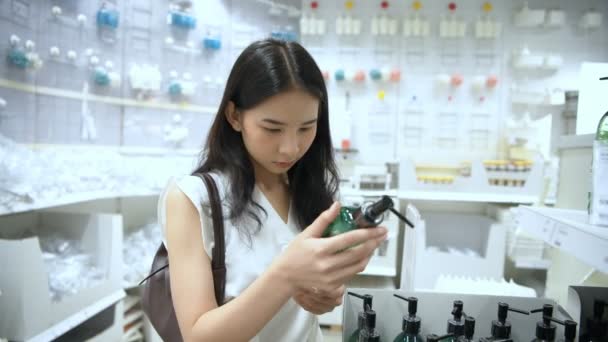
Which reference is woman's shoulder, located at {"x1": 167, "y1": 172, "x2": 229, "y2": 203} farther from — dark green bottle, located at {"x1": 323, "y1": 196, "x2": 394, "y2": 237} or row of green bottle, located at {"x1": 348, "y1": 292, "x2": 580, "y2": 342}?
row of green bottle, located at {"x1": 348, "y1": 292, "x2": 580, "y2": 342}

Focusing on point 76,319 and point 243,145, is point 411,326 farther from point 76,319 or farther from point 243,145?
point 76,319

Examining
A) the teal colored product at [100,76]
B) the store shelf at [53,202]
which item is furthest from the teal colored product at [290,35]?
the store shelf at [53,202]

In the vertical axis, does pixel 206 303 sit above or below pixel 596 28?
below

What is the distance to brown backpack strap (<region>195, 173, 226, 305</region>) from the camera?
29.1 inches

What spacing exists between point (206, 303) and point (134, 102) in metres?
2.01

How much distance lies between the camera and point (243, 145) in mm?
889

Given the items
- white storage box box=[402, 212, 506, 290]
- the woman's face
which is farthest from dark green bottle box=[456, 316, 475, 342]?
white storage box box=[402, 212, 506, 290]

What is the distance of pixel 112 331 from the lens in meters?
1.87

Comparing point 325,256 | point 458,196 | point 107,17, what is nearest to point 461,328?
point 325,256

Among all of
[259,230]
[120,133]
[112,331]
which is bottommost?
[112,331]

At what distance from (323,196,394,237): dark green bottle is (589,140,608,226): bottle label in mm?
365

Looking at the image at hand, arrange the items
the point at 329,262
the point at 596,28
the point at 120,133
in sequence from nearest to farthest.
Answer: the point at 329,262 → the point at 120,133 → the point at 596,28

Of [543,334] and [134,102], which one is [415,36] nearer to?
[134,102]

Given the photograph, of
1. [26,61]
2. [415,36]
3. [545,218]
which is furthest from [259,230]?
[415,36]
